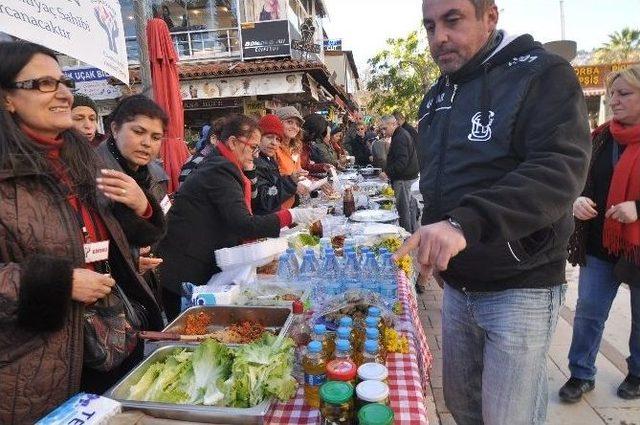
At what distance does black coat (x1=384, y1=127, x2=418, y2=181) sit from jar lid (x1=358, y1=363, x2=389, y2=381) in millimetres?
5679

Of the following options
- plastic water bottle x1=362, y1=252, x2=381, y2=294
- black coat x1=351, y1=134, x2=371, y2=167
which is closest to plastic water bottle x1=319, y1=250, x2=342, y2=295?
plastic water bottle x1=362, y1=252, x2=381, y2=294

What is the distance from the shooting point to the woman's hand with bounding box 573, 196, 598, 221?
269 cm

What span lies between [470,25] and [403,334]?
50.4 inches

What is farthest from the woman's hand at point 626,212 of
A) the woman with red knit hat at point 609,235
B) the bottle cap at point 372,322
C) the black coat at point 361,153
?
the black coat at point 361,153

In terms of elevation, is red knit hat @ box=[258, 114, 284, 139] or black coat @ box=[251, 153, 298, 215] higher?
red knit hat @ box=[258, 114, 284, 139]

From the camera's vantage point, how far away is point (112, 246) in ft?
5.82

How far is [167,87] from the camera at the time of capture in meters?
5.00

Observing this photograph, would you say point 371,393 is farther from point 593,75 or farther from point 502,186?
point 593,75

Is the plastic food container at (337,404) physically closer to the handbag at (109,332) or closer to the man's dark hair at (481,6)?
the handbag at (109,332)

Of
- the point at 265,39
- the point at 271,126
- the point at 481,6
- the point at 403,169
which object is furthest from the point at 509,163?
the point at 265,39

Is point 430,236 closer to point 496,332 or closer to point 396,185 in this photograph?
point 496,332

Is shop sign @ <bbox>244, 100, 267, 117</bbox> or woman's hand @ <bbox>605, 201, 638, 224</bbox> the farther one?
shop sign @ <bbox>244, 100, 267, 117</bbox>

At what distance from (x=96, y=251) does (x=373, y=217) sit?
264 cm

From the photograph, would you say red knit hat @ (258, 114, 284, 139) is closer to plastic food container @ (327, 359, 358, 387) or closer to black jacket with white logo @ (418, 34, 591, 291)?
black jacket with white logo @ (418, 34, 591, 291)
